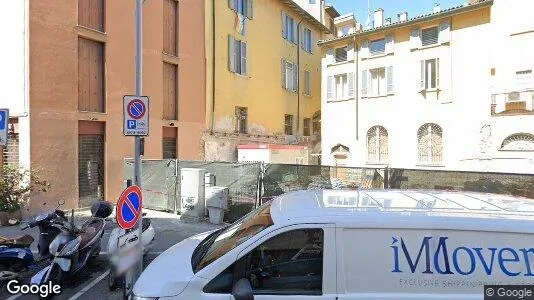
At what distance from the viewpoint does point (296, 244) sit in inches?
123

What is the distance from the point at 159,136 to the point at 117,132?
2001 millimetres

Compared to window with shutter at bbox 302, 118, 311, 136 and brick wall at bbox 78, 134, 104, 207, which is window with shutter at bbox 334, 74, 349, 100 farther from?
brick wall at bbox 78, 134, 104, 207

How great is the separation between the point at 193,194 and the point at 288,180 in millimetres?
2626

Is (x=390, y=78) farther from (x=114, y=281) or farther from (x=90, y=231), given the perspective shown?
(x=114, y=281)

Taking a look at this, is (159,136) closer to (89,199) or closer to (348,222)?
(89,199)

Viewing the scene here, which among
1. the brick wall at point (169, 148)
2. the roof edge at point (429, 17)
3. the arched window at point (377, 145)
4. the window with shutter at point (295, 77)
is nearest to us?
the brick wall at point (169, 148)

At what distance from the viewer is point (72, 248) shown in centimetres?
525

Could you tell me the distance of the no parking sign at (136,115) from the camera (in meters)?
5.88

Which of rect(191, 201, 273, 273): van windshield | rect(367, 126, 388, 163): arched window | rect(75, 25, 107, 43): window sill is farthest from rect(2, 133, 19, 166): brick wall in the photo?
rect(367, 126, 388, 163): arched window

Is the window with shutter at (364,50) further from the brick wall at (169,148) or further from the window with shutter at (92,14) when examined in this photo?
the window with shutter at (92,14)

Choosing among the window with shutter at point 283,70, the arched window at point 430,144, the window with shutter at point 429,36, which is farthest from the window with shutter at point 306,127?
the window with shutter at point 429,36

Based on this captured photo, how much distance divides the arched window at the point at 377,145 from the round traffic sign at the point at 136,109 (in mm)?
16728

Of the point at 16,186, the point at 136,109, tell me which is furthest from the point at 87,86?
the point at 136,109

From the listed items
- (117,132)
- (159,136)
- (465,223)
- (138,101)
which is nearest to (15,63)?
(117,132)
